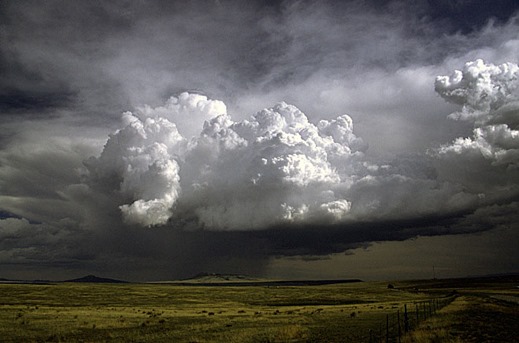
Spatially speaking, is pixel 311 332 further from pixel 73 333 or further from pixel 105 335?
pixel 73 333

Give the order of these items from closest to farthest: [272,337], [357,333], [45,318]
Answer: [272,337] < [357,333] < [45,318]

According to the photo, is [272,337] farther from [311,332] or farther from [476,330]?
[476,330]

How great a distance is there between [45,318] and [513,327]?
153 ft

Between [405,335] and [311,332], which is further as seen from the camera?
[311,332]

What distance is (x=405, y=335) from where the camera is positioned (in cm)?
3119

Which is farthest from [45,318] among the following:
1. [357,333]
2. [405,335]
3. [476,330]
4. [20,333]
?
[476,330]

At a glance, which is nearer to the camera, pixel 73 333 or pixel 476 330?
pixel 476 330

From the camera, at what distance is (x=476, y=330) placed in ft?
112

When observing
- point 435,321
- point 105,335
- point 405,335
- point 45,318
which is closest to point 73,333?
point 105,335

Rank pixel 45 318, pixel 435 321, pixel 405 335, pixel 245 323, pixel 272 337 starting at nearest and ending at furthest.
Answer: pixel 405 335
pixel 272 337
pixel 435 321
pixel 245 323
pixel 45 318

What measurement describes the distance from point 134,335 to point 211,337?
6.96m

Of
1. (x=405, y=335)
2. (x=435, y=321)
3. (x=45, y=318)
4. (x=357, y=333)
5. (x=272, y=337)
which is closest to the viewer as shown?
(x=405, y=335)

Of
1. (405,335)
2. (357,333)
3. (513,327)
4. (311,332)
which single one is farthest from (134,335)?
(513,327)

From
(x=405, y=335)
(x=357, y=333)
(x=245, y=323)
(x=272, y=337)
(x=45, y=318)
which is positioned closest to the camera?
(x=405, y=335)
